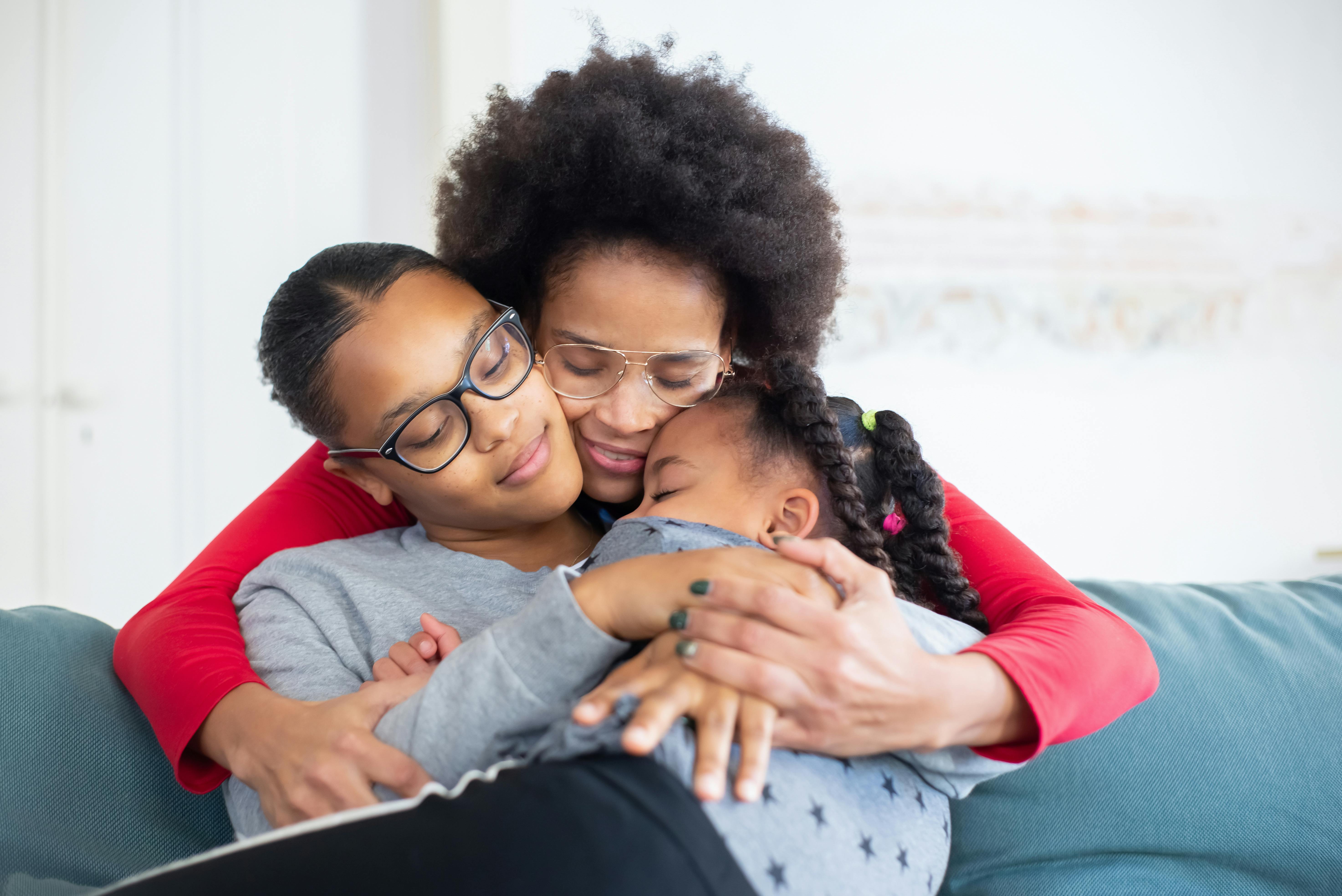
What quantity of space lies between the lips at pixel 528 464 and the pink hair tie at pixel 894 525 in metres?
0.53

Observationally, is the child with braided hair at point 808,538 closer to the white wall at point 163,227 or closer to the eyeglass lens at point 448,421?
the eyeglass lens at point 448,421

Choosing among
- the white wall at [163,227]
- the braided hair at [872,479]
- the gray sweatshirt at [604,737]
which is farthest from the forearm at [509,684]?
the white wall at [163,227]

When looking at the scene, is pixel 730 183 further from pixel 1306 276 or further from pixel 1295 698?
pixel 1306 276

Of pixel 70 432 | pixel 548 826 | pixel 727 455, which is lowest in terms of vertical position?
pixel 70 432

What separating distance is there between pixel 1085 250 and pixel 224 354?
3.23 m

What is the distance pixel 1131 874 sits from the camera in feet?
4.69

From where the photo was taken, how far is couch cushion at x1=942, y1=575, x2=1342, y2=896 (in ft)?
4.70

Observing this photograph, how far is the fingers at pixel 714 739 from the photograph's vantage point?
2.82 ft

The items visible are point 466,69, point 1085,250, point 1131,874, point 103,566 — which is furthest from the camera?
point 1085,250

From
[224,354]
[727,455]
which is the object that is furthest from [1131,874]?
[224,354]

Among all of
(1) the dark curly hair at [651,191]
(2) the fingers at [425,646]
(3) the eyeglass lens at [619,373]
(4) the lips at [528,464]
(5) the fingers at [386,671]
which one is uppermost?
(1) the dark curly hair at [651,191]

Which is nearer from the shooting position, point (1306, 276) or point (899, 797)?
point (899, 797)

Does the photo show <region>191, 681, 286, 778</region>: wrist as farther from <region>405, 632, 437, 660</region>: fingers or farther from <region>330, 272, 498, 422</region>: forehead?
<region>330, 272, 498, 422</region>: forehead

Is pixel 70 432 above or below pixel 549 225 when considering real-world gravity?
below
